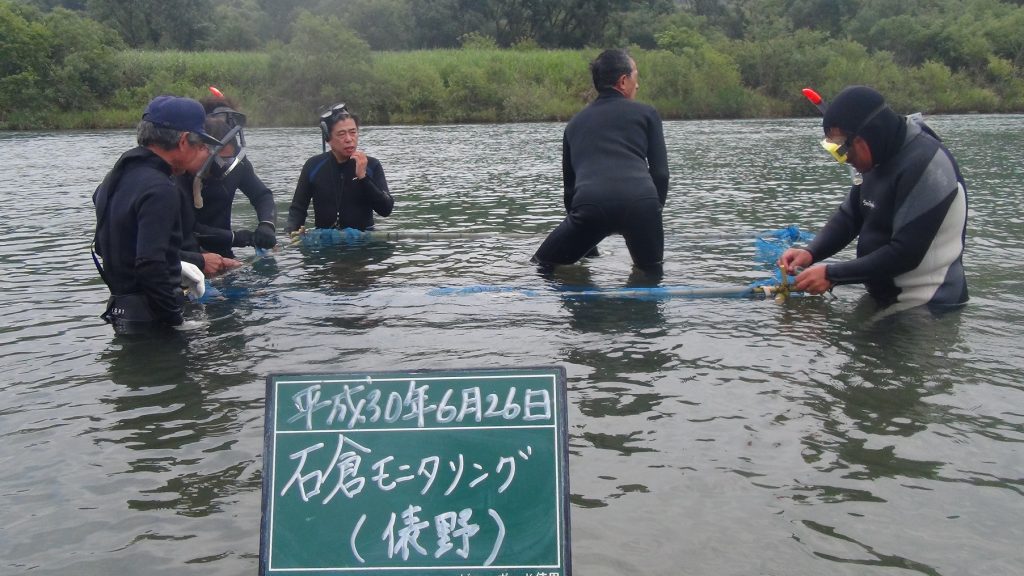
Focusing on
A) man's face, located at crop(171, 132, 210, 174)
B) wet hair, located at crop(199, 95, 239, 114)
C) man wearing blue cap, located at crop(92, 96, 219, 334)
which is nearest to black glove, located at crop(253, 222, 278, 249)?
wet hair, located at crop(199, 95, 239, 114)

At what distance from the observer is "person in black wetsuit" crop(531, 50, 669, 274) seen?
7.57 metres

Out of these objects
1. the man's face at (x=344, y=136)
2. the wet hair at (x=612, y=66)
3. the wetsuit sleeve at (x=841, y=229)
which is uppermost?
the wet hair at (x=612, y=66)

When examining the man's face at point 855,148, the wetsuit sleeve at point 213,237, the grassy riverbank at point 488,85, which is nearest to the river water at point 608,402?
the wetsuit sleeve at point 213,237

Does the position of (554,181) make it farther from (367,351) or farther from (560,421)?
(560,421)

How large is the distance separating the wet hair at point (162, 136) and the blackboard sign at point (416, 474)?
308 centimetres

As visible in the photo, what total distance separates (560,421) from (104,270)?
165 inches

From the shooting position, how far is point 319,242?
1004 cm

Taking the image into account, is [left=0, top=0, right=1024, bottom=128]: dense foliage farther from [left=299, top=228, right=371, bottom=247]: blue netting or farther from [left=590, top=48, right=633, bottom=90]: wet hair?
[left=590, top=48, right=633, bottom=90]: wet hair

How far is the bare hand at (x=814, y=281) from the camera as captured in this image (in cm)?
648

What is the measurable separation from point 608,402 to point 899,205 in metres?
2.58

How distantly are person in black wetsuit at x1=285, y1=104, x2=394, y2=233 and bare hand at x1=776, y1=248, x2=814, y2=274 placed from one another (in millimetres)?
4203

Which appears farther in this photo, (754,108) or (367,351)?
(754,108)

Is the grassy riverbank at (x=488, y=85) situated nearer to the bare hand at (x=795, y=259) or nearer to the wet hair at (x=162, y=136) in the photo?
the bare hand at (x=795, y=259)

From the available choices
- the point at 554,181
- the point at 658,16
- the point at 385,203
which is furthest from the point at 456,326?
the point at 658,16
